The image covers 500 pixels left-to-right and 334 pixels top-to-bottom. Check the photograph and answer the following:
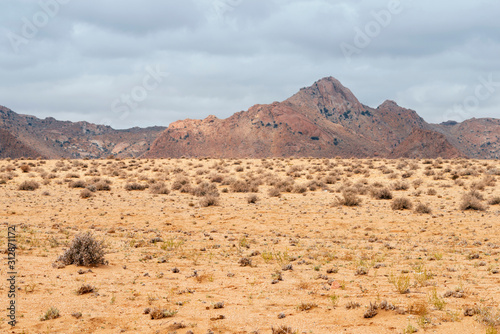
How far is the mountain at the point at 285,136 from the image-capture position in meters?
138

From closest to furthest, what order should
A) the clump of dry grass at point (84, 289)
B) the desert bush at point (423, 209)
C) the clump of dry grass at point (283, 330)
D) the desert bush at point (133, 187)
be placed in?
the clump of dry grass at point (283, 330)
the clump of dry grass at point (84, 289)
the desert bush at point (423, 209)
the desert bush at point (133, 187)

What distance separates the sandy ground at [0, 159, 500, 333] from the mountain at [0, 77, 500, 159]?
103 m

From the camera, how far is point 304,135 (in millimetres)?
152625

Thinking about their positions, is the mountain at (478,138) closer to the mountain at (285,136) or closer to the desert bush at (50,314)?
the mountain at (285,136)

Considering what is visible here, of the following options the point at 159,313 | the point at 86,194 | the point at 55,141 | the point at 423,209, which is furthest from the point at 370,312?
the point at 55,141

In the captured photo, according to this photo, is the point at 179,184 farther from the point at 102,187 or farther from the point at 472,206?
the point at 472,206

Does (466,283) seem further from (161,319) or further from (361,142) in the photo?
(361,142)

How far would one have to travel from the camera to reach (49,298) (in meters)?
8.60

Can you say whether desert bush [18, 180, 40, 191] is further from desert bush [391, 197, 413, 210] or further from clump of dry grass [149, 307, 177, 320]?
desert bush [391, 197, 413, 210]

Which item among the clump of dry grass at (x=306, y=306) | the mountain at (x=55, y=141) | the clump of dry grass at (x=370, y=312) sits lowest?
the clump of dry grass at (x=306, y=306)

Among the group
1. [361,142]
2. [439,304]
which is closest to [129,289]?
[439,304]

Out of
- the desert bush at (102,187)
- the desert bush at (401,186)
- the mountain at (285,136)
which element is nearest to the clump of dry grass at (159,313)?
the desert bush at (102,187)

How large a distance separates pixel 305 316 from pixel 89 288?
17.3 ft

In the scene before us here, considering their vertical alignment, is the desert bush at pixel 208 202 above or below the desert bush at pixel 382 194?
below
